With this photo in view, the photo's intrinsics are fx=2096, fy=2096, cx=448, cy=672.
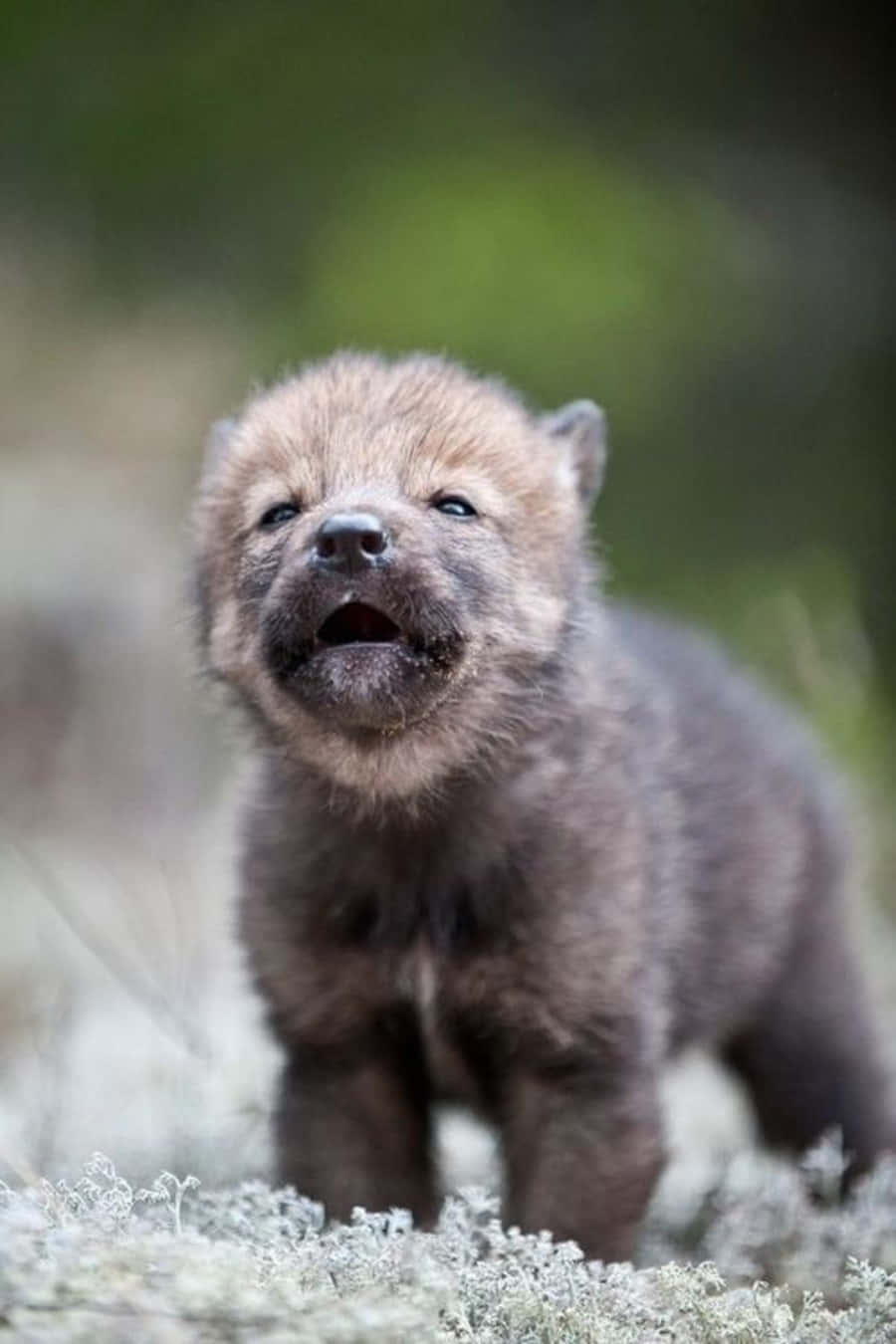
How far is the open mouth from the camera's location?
3.70 metres

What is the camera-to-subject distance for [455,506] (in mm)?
4043

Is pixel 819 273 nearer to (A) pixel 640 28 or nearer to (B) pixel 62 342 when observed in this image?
(A) pixel 640 28

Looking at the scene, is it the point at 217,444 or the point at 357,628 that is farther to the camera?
the point at 217,444

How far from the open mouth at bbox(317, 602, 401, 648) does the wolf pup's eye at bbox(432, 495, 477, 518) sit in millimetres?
375

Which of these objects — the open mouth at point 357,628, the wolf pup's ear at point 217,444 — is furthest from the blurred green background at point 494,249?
the open mouth at point 357,628

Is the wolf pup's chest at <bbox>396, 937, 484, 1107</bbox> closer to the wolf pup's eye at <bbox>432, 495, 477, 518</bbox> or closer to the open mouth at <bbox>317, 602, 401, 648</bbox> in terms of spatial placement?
the open mouth at <bbox>317, 602, 401, 648</bbox>

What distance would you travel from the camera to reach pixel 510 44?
10.5m

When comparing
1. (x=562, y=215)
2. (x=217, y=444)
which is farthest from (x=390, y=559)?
(x=562, y=215)

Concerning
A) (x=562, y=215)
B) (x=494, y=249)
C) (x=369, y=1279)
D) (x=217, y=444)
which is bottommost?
(x=369, y=1279)

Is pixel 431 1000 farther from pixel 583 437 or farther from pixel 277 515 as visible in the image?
pixel 583 437

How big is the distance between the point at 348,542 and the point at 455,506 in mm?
531

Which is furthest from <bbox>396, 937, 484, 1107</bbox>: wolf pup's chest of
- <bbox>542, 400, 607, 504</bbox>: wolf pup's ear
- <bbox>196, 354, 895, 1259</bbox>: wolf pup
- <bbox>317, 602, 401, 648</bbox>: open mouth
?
<bbox>542, 400, 607, 504</bbox>: wolf pup's ear

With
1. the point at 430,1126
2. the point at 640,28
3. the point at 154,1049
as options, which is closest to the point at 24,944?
the point at 154,1049

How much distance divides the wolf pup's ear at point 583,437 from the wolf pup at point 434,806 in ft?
0.27
